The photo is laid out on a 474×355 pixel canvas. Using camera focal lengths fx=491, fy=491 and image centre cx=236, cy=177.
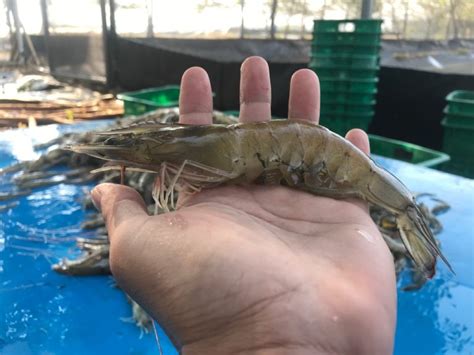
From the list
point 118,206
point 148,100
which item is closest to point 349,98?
point 148,100

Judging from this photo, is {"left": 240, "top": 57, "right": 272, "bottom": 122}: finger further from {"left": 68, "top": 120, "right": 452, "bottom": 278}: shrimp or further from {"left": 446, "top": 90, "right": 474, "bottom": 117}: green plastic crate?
{"left": 446, "top": 90, "right": 474, "bottom": 117}: green plastic crate

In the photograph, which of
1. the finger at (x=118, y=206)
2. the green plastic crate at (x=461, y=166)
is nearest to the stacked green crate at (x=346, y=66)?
the green plastic crate at (x=461, y=166)

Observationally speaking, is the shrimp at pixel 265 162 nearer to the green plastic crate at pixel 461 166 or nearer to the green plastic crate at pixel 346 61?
the green plastic crate at pixel 461 166

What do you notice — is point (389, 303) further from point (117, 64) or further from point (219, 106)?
point (117, 64)

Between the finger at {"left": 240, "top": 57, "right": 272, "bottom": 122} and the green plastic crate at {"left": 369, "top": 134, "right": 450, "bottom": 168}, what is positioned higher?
the finger at {"left": 240, "top": 57, "right": 272, "bottom": 122}

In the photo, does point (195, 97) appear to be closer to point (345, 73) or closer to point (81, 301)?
point (81, 301)

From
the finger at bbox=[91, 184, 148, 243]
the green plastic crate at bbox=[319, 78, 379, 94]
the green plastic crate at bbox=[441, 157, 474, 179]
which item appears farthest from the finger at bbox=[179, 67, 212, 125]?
the green plastic crate at bbox=[441, 157, 474, 179]
